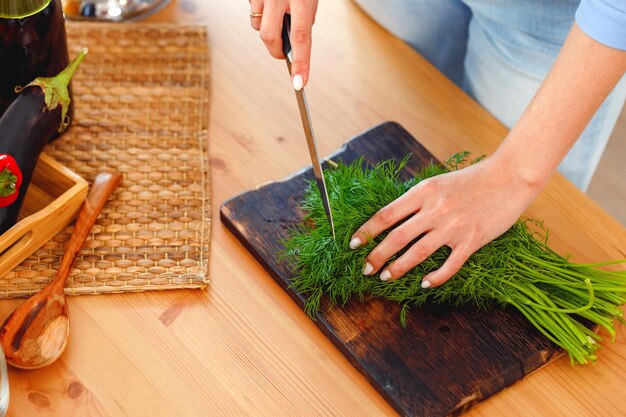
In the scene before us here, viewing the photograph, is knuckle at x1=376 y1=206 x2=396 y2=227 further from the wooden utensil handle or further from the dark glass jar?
the dark glass jar

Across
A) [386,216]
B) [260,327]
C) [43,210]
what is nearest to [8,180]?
[43,210]

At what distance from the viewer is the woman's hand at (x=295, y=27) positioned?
3.85ft

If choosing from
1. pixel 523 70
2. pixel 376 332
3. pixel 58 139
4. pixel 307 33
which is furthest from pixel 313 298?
pixel 523 70

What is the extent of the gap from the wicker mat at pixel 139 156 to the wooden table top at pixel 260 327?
0.09 ft

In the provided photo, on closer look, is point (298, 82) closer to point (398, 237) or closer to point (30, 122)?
point (398, 237)

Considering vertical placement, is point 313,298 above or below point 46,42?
below

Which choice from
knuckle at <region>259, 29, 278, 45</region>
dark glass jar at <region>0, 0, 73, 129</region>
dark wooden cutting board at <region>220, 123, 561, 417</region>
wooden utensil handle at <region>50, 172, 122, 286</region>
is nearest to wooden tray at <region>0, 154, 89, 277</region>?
wooden utensil handle at <region>50, 172, 122, 286</region>

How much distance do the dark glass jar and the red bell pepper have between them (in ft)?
0.56

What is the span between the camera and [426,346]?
1.15m

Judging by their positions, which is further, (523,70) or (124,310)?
(523,70)

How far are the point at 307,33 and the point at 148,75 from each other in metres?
0.44

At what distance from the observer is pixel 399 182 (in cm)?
135

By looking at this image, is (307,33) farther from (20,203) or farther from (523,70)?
(523,70)

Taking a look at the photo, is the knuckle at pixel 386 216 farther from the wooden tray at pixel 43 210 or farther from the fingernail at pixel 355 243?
the wooden tray at pixel 43 210
